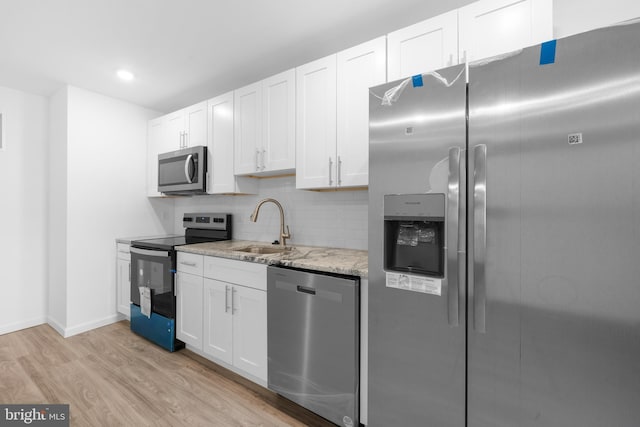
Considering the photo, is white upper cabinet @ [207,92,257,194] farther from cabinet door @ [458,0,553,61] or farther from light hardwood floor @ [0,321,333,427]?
cabinet door @ [458,0,553,61]

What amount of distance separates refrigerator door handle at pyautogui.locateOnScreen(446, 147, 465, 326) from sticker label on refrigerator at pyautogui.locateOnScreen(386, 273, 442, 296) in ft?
0.17

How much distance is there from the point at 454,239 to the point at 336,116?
3.94 feet

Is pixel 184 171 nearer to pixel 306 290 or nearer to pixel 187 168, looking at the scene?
pixel 187 168

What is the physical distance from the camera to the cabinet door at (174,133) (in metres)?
3.08

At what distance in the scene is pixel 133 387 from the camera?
2055mm

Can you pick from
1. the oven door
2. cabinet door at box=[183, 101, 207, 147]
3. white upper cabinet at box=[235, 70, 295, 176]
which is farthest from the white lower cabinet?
cabinet door at box=[183, 101, 207, 147]

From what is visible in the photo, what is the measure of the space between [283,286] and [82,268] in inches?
99.0

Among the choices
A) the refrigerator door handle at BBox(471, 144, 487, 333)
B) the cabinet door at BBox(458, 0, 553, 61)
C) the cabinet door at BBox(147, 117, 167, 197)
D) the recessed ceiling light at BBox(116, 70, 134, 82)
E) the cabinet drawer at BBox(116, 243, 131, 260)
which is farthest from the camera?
the cabinet door at BBox(147, 117, 167, 197)

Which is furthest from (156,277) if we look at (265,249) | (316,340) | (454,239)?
(454,239)

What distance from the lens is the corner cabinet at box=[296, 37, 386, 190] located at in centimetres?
186

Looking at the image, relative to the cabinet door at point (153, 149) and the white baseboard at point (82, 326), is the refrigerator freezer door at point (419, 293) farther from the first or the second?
the white baseboard at point (82, 326)

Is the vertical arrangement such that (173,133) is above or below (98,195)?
above

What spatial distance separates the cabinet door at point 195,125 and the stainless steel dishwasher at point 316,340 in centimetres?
176

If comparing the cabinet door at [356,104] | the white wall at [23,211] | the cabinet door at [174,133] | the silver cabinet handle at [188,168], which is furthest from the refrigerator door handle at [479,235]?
the white wall at [23,211]
